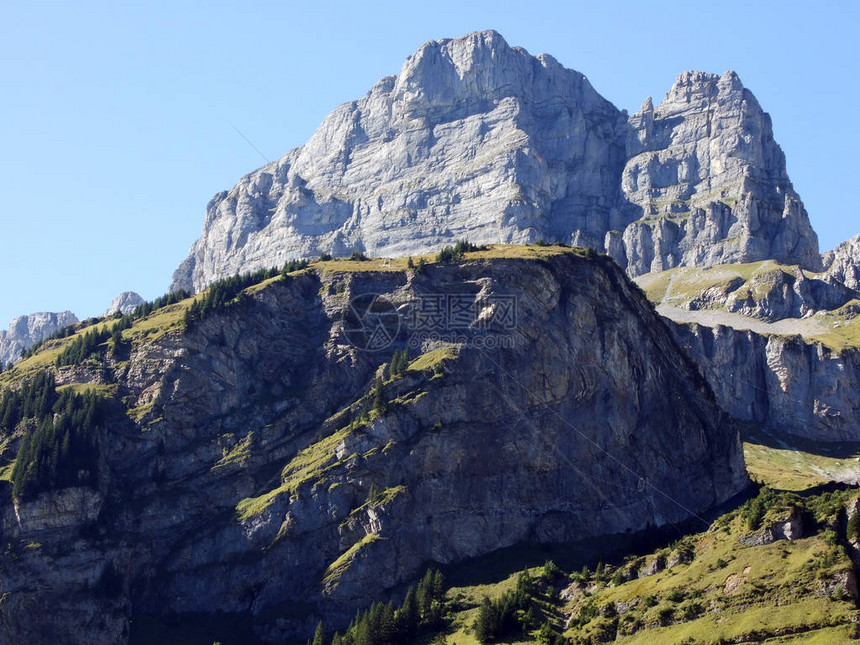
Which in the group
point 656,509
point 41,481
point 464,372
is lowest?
point 656,509

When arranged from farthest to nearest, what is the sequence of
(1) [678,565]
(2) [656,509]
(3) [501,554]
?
Result: (2) [656,509] < (3) [501,554] < (1) [678,565]

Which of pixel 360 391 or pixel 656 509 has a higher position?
pixel 360 391

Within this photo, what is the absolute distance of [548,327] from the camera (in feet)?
655

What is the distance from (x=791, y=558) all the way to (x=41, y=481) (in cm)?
12027

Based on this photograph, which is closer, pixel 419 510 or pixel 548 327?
pixel 419 510

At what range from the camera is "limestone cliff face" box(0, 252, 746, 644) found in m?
172

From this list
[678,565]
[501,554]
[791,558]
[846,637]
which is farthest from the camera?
[501,554]

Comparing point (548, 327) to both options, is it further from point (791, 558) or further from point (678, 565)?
point (791, 558)

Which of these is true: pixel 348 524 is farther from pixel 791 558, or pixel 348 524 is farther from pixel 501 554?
pixel 791 558

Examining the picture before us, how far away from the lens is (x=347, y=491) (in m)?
180

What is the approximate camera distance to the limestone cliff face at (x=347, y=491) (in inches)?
6762

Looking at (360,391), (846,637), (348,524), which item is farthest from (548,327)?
(846,637)

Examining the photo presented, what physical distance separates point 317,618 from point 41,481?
53.2 metres

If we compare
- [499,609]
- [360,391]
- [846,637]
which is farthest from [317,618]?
[846,637]
